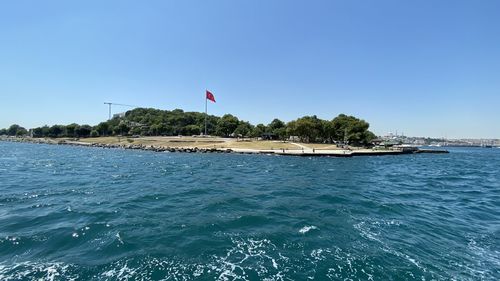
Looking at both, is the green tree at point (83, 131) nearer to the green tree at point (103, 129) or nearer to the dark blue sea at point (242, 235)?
the green tree at point (103, 129)

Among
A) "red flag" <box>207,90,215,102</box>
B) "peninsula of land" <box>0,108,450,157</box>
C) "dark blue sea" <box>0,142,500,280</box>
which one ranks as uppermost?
"red flag" <box>207,90,215,102</box>

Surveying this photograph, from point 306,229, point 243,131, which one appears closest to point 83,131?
point 243,131

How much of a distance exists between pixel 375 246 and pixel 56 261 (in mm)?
13140

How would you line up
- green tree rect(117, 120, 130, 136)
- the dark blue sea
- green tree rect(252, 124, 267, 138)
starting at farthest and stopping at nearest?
green tree rect(117, 120, 130, 136) < green tree rect(252, 124, 267, 138) < the dark blue sea

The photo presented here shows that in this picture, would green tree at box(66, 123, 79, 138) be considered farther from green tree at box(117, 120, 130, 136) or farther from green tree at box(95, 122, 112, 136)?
green tree at box(117, 120, 130, 136)

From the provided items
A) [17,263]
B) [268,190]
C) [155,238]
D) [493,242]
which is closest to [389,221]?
[493,242]

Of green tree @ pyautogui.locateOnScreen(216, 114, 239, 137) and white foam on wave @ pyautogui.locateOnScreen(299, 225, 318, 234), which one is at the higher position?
green tree @ pyautogui.locateOnScreen(216, 114, 239, 137)

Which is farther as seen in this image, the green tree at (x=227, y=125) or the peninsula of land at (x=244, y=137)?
the green tree at (x=227, y=125)

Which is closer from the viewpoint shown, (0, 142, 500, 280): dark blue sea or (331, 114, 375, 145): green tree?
(0, 142, 500, 280): dark blue sea

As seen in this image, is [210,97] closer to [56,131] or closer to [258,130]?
[258,130]

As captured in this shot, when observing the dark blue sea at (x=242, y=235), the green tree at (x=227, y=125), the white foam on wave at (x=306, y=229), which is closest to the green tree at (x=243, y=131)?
the green tree at (x=227, y=125)

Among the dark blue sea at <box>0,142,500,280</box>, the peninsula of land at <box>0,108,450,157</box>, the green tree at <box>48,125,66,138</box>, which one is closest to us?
the dark blue sea at <box>0,142,500,280</box>

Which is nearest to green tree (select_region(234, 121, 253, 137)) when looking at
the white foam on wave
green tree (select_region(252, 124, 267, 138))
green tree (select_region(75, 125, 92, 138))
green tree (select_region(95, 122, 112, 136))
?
green tree (select_region(252, 124, 267, 138))

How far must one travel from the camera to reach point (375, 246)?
12258 millimetres
